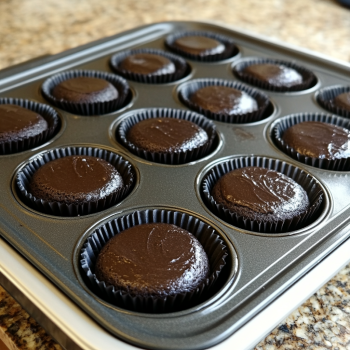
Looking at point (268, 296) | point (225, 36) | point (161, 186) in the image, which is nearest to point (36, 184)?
point (161, 186)

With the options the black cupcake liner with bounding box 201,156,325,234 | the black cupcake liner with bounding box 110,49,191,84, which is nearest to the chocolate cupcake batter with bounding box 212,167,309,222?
the black cupcake liner with bounding box 201,156,325,234

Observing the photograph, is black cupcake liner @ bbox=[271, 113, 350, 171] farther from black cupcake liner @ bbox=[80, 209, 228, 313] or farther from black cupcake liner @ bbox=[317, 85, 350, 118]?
black cupcake liner @ bbox=[80, 209, 228, 313]

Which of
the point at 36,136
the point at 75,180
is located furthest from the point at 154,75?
the point at 75,180

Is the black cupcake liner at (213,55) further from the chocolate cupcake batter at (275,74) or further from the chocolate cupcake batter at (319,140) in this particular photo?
the chocolate cupcake batter at (319,140)

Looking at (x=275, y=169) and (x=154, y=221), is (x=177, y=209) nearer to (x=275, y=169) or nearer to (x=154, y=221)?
(x=154, y=221)

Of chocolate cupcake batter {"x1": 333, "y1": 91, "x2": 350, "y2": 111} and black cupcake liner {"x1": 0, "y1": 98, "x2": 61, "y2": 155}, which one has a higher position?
chocolate cupcake batter {"x1": 333, "y1": 91, "x2": 350, "y2": 111}
